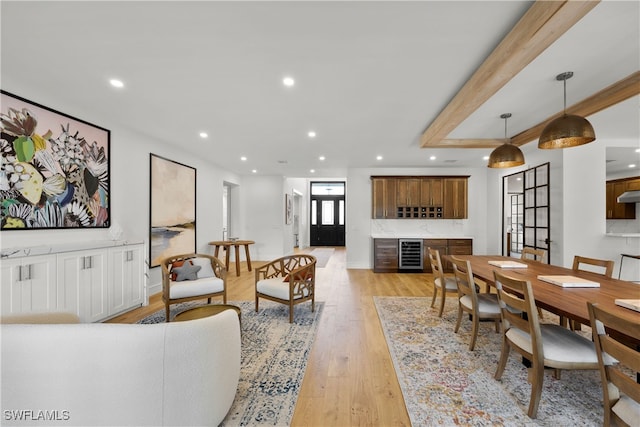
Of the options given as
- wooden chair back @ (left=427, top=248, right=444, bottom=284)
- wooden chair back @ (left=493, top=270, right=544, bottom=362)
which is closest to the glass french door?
wooden chair back @ (left=427, top=248, right=444, bottom=284)

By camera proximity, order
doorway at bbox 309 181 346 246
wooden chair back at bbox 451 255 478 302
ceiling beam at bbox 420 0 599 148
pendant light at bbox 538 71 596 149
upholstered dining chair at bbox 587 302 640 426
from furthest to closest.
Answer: doorway at bbox 309 181 346 246 < wooden chair back at bbox 451 255 478 302 < pendant light at bbox 538 71 596 149 < ceiling beam at bbox 420 0 599 148 < upholstered dining chair at bbox 587 302 640 426

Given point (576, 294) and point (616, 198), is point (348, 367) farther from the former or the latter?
point (616, 198)

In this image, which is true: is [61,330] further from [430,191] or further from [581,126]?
[430,191]

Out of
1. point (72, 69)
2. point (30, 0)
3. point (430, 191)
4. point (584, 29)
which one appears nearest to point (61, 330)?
point (30, 0)

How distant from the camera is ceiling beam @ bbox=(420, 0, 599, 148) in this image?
148 cm

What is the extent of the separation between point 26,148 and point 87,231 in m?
1.06

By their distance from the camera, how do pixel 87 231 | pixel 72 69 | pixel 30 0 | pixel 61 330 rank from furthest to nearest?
pixel 87 231
pixel 72 69
pixel 30 0
pixel 61 330

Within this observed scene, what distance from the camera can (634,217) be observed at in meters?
6.14

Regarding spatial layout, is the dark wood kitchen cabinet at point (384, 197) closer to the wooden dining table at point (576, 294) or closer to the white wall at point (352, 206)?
the white wall at point (352, 206)

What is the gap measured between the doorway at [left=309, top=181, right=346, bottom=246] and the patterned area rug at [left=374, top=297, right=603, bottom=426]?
9.07 m

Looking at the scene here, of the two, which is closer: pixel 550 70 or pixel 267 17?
pixel 267 17

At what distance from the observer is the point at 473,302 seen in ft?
8.50

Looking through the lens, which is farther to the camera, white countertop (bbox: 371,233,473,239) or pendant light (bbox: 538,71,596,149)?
white countertop (bbox: 371,233,473,239)

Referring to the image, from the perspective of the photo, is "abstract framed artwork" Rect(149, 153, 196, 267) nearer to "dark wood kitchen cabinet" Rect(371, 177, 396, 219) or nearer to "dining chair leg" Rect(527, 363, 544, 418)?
"dark wood kitchen cabinet" Rect(371, 177, 396, 219)
